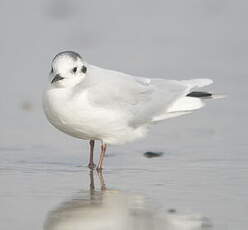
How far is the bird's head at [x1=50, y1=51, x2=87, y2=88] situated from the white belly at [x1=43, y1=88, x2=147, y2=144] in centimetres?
9

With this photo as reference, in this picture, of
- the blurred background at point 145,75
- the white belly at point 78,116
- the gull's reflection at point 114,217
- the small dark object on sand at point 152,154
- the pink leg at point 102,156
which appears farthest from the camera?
the small dark object on sand at point 152,154

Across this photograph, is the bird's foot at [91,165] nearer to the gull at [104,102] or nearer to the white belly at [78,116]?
the gull at [104,102]

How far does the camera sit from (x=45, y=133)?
8.41 metres

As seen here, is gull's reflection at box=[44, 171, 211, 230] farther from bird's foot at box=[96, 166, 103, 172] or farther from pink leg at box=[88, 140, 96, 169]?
pink leg at box=[88, 140, 96, 169]

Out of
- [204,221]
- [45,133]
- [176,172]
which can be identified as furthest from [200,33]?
[204,221]

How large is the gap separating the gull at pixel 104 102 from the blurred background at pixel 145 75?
25 cm

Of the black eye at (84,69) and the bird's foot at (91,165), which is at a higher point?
the black eye at (84,69)

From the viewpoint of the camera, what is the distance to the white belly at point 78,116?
7176 millimetres

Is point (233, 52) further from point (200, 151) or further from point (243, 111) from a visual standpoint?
point (200, 151)

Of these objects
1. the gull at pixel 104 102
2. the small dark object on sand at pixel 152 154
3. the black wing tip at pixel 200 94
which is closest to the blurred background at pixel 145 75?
the small dark object on sand at pixel 152 154

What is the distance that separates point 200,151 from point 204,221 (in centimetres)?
223

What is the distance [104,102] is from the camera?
7402 millimetres

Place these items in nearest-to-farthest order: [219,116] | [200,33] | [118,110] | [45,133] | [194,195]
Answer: [194,195], [118,110], [45,133], [219,116], [200,33]

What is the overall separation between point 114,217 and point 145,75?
Answer: 16.4 feet
